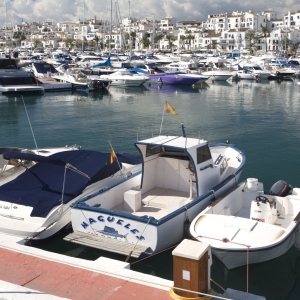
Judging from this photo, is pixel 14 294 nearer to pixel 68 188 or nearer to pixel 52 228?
pixel 52 228

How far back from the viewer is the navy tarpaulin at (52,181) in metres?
12.1

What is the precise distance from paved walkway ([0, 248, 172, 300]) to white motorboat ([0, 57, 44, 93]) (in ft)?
138

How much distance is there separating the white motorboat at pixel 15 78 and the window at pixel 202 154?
3878 cm

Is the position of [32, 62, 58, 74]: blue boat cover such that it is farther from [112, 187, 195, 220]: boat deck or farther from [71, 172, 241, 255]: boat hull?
[71, 172, 241, 255]: boat hull

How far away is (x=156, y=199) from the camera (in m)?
13.1

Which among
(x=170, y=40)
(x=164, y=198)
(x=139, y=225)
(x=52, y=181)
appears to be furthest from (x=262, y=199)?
(x=170, y=40)

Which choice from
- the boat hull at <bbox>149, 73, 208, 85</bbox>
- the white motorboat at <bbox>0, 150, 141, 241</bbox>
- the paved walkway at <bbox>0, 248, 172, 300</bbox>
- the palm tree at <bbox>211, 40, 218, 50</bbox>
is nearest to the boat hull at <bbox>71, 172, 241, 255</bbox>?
the white motorboat at <bbox>0, 150, 141, 241</bbox>

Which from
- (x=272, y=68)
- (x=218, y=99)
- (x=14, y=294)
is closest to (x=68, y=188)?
(x=14, y=294)

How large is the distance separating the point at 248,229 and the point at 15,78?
145 feet

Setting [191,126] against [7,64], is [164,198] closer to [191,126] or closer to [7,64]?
[191,126]

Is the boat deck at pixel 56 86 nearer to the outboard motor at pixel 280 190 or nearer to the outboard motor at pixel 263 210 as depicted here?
the outboard motor at pixel 280 190

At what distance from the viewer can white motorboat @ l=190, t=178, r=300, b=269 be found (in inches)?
393

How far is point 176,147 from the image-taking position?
1241 centimetres

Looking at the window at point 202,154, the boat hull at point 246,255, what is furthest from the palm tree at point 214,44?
the boat hull at point 246,255
